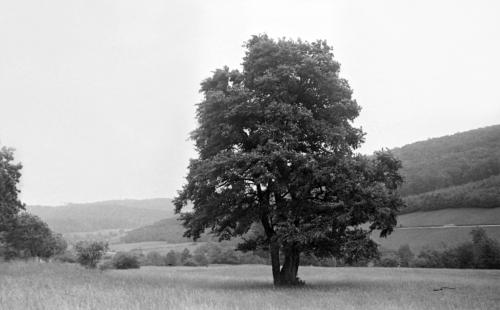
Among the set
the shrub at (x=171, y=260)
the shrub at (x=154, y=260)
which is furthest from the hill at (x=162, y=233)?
the shrub at (x=171, y=260)

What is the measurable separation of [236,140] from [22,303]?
56.9 ft

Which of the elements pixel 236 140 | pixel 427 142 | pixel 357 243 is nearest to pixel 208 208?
pixel 236 140

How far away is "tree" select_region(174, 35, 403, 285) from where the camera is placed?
25.2 m

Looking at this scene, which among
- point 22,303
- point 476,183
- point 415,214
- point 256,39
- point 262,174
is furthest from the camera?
point 415,214

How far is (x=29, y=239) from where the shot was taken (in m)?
98.8

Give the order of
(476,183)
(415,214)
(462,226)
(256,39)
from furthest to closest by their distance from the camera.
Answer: (415,214) → (476,183) → (462,226) → (256,39)

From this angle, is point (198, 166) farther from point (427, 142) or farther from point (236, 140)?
point (427, 142)

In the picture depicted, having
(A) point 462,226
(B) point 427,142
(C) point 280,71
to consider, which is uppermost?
(B) point 427,142

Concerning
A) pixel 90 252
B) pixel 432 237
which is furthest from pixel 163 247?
pixel 432 237

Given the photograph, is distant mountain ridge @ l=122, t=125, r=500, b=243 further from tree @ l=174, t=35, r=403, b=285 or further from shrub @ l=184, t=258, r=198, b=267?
tree @ l=174, t=35, r=403, b=285

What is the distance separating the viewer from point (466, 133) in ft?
465

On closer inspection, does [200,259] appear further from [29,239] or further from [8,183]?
[8,183]

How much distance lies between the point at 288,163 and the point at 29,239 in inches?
3523

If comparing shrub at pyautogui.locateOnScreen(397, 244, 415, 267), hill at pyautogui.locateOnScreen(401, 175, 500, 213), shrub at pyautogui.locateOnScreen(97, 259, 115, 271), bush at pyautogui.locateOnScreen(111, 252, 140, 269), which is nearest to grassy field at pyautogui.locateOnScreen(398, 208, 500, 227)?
hill at pyautogui.locateOnScreen(401, 175, 500, 213)
